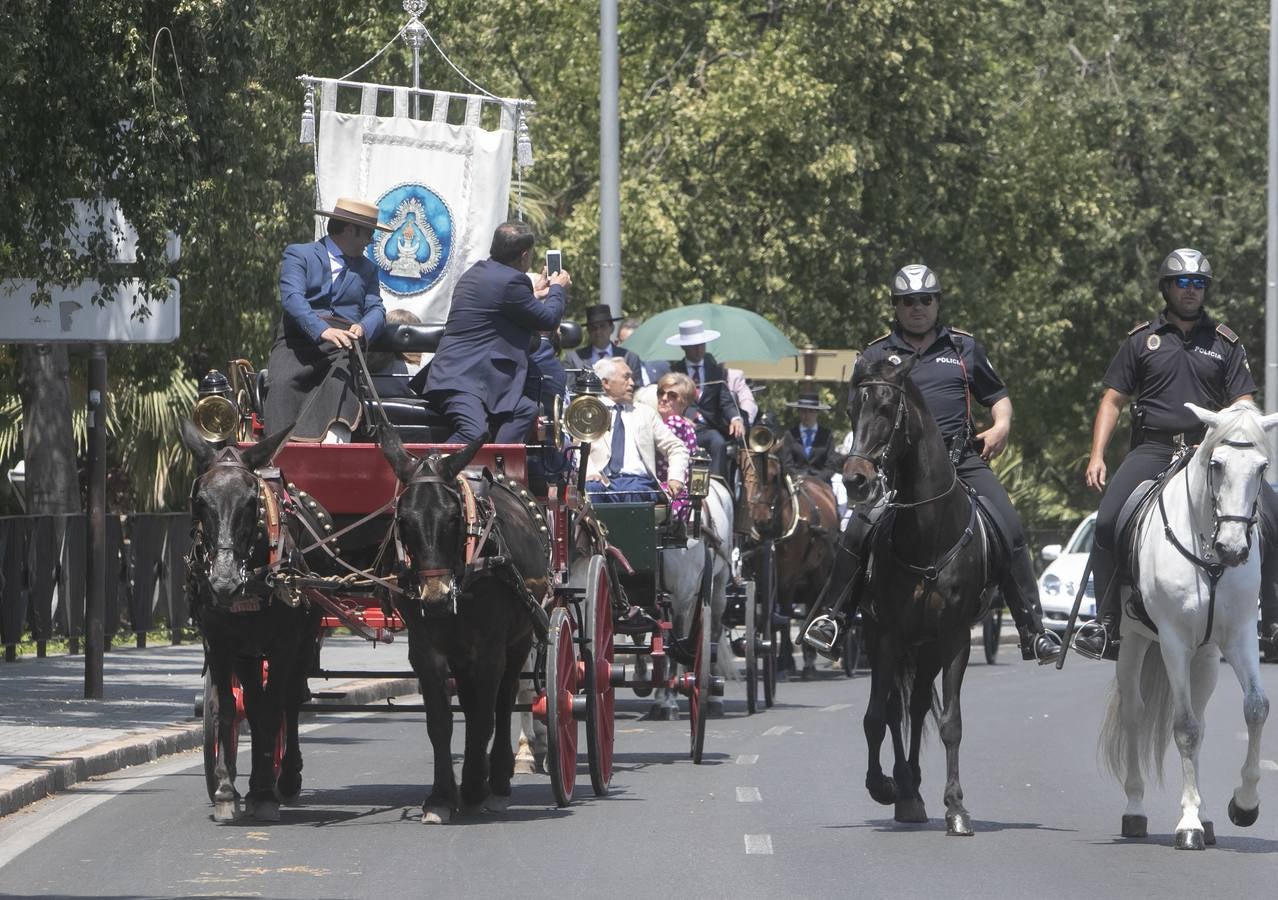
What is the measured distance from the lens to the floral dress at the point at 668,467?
15.9m

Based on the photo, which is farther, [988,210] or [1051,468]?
[1051,468]

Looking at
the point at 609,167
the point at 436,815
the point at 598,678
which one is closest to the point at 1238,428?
the point at 598,678

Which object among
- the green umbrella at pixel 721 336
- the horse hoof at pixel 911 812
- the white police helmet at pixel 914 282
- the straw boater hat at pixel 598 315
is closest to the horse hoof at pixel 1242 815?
the horse hoof at pixel 911 812

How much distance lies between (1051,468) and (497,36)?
21020 mm

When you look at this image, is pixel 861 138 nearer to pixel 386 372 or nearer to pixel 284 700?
pixel 386 372

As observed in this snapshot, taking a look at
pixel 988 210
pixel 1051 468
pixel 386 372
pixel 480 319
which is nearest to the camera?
pixel 480 319

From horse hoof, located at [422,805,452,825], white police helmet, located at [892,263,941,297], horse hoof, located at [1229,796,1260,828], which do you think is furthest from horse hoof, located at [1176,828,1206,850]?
horse hoof, located at [422,805,452,825]

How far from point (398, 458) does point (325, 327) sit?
149 centimetres

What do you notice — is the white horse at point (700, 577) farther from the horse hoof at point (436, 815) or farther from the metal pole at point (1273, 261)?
the metal pole at point (1273, 261)

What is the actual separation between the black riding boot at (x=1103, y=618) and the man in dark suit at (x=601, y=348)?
587 cm

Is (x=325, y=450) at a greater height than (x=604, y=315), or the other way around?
(x=604, y=315)

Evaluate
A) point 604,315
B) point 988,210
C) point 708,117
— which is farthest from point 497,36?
point 604,315

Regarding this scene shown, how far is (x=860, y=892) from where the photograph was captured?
970cm

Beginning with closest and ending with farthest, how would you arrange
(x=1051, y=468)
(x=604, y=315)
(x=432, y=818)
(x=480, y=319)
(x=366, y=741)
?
(x=432, y=818)
(x=480, y=319)
(x=366, y=741)
(x=604, y=315)
(x=1051, y=468)
